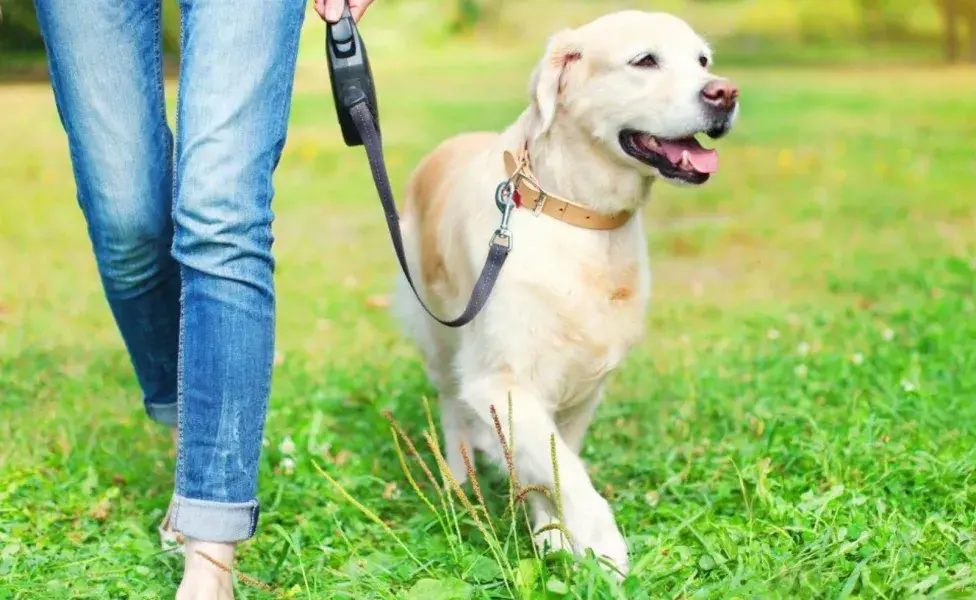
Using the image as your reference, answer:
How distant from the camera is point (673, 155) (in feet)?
8.89

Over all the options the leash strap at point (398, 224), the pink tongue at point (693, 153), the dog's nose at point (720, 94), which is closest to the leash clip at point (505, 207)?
the leash strap at point (398, 224)

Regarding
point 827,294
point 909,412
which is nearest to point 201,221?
point 909,412

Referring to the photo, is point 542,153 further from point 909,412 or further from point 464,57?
point 464,57

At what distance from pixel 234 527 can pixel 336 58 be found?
99 centimetres

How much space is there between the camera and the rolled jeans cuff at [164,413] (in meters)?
2.89

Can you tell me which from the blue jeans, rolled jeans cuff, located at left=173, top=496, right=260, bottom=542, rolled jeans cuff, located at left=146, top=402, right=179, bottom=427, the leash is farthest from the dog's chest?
rolled jeans cuff, located at left=146, top=402, right=179, bottom=427

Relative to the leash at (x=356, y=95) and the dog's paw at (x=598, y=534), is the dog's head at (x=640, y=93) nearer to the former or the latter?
the leash at (x=356, y=95)

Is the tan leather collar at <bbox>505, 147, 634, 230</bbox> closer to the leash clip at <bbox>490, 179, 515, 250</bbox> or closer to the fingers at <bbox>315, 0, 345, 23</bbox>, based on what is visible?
the leash clip at <bbox>490, 179, 515, 250</bbox>

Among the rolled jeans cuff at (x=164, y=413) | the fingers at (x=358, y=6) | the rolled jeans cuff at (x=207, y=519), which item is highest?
the fingers at (x=358, y=6)

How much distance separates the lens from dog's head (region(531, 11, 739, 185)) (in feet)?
8.75

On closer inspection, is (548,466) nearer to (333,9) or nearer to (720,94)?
(720,94)

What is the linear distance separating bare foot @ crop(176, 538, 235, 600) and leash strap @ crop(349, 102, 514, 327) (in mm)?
663

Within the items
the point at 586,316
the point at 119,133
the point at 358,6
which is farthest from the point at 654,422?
the point at 119,133

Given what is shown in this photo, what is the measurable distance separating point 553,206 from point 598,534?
802 mm
